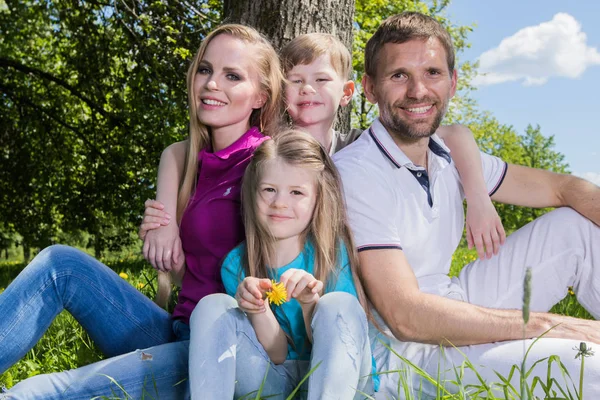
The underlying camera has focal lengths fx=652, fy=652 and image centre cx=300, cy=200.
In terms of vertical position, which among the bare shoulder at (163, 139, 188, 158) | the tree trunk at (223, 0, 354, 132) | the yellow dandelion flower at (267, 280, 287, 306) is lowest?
the yellow dandelion flower at (267, 280, 287, 306)

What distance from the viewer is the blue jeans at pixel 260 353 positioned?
2.09 m

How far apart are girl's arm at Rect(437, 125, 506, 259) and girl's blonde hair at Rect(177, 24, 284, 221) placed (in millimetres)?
871

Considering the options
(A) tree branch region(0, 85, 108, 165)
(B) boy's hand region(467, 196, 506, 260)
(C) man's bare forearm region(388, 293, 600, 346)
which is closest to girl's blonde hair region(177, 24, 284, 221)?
(B) boy's hand region(467, 196, 506, 260)

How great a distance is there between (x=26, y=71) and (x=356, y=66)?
7862 millimetres

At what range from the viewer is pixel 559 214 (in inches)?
123

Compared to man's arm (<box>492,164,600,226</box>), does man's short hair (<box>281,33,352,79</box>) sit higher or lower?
higher

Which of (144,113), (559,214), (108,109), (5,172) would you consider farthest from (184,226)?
(5,172)

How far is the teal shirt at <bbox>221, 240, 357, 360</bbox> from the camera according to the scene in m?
2.42

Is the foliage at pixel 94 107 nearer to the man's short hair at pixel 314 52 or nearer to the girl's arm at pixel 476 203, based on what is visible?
the man's short hair at pixel 314 52

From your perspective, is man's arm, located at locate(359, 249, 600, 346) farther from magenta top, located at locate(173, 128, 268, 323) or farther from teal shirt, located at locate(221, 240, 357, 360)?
magenta top, located at locate(173, 128, 268, 323)

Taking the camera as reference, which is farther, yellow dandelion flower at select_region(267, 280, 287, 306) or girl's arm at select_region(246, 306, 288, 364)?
girl's arm at select_region(246, 306, 288, 364)

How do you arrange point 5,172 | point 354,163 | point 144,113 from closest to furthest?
1. point 354,163
2. point 144,113
3. point 5,172

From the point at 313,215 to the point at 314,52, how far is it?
1190 mm

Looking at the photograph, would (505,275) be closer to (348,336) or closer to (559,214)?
(559,214)
